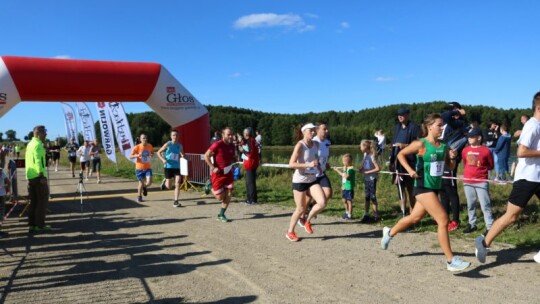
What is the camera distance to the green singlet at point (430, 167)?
4.99 meters

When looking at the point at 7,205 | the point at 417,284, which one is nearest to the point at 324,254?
the point at 417,284

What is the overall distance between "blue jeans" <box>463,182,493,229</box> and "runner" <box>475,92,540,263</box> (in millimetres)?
1411

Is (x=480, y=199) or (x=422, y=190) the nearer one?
(x=422, y=190)

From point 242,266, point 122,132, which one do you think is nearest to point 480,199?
point 242,266

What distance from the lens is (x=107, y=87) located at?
1190 centimetres

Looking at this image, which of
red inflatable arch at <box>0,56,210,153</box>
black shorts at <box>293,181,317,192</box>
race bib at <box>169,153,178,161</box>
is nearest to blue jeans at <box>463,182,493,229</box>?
black shorts at <box>293,181,317,192</box>

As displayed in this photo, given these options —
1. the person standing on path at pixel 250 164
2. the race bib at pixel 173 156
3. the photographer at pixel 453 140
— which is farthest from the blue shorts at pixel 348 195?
the race bib at pixel 173 156

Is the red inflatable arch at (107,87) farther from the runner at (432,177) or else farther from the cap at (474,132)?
the runner at (432,177)

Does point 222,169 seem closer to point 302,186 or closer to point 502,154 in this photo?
point 302,186

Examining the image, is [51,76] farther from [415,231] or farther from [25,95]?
[415,231]

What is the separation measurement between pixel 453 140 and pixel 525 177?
243 centimetres

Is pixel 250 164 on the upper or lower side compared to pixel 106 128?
lower

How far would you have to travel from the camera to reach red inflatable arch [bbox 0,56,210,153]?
10.9 m

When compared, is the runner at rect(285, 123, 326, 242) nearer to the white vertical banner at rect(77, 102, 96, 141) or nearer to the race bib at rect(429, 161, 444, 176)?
the race bib at rect(429, 161, 444, 176)
